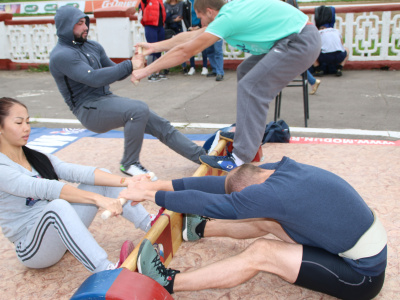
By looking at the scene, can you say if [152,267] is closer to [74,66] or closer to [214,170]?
[214,170]

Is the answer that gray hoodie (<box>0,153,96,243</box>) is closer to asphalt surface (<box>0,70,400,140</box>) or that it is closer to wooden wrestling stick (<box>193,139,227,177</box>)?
wooden wrestling stick (<box>193,139,227,177</box>)

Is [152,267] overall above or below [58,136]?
above

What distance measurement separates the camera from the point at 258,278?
270 cm

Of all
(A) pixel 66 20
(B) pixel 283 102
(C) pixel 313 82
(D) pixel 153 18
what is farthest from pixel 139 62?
(D) pixel 153 18

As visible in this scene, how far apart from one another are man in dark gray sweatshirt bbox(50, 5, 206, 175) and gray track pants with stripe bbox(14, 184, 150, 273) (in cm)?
166

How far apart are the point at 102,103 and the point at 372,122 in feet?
12.6

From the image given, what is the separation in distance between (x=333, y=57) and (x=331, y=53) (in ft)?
0.39

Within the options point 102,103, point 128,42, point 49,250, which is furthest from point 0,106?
point 128,42

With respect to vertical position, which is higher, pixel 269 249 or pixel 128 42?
pixel 128 42

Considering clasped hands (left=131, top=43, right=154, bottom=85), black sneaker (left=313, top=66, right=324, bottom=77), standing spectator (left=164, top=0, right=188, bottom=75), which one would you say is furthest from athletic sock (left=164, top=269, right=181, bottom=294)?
standing spectator (left=164, top=0, right=188, bottom=75)

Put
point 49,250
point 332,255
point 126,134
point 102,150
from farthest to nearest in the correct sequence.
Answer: point 102,150
point 126,134
point 49,250
point 332,255

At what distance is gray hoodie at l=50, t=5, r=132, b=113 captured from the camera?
3.88 m

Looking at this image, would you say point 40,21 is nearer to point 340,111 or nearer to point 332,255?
point 340,111

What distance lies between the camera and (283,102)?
7168mm
